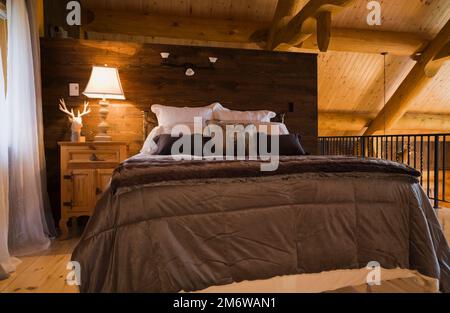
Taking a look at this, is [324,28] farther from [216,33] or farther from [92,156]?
[92,156]

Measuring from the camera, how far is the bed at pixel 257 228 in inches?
49.3

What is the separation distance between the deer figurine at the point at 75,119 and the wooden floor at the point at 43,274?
101 cm

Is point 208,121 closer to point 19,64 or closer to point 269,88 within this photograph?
point 269,88

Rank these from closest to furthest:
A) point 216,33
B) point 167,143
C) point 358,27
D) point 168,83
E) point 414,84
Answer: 1. point 167,143
2. point 168,83
3. point 216,33
4. point 358,27
5. point 414,84

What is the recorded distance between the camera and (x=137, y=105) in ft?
10.7

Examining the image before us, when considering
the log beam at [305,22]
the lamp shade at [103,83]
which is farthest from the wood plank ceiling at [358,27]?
the lamp shade at [103,83]

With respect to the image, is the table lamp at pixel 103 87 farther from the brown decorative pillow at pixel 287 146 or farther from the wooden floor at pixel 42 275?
the brown decorative pillow at pixel 287 146

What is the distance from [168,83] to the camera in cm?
333

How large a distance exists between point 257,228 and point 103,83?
2.21 meters

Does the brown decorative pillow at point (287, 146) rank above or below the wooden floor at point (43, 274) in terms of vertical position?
above

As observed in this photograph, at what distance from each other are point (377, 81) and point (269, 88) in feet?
10.7

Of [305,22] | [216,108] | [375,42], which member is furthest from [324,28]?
[375,42]

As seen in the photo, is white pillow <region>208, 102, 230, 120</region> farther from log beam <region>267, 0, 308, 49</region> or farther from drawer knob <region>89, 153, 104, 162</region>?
log beam <region>267, 0, 308, 49</region>

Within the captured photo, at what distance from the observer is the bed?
1.25m
